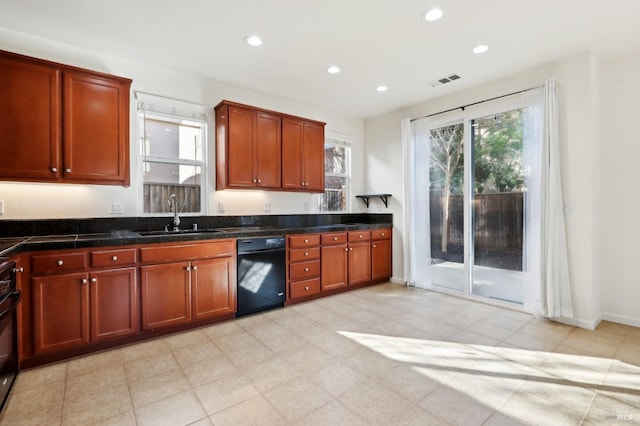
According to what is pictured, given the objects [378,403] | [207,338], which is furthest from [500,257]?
[207,338]

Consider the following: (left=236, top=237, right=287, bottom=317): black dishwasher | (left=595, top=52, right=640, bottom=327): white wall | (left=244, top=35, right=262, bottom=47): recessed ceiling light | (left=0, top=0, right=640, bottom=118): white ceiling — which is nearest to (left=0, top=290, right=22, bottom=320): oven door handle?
(left=236, top=237, right=287, bottom=317): black dishwasher

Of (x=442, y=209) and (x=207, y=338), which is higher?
(x=442, y=209)

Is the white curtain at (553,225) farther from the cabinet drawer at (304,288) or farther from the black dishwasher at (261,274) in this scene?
the black dishwasher at (261,274)

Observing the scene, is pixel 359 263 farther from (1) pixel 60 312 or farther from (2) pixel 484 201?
(1) pixel 60 312

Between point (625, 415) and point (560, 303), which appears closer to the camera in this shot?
point (625, 415)

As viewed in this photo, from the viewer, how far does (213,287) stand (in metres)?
3.13

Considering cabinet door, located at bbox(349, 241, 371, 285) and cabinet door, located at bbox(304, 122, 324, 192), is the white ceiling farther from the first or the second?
cabinet door, located at bbox(349, 241, 371, 285)

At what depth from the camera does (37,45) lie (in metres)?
2.78

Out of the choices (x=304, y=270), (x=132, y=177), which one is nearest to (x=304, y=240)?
(x=304, y=270)

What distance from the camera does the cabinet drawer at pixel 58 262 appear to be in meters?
2.31

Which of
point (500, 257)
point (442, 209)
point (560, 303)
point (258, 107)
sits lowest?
point (560, 303)

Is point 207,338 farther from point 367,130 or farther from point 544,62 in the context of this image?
point 544,62

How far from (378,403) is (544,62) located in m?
3.76

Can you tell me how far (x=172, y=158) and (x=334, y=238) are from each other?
2.27 m
